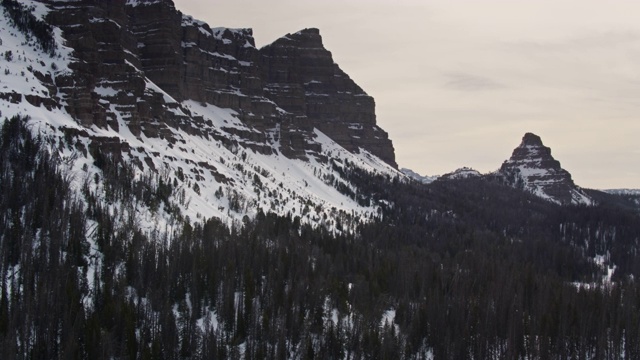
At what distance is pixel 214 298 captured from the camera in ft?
349

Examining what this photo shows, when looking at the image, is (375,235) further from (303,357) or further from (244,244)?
(303,357)

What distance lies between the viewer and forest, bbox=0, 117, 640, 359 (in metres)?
Result: 88.9

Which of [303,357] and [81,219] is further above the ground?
[81,219]

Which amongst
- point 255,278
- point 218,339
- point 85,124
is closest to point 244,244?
point 255,278

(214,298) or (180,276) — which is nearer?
(214,298)

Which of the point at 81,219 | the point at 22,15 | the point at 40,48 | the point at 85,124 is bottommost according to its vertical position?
the point at 81,219

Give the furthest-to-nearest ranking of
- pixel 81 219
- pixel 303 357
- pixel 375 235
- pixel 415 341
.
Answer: pixel 375 235
pixel 415 341
pixel 81 219
pixel 303 357

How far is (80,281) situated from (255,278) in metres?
32.0

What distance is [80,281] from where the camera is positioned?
314 feet

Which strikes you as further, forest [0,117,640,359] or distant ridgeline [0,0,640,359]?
distant ridgeline [0,0,640,359]

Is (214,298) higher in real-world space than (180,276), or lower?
lower

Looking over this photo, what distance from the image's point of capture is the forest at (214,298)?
88875mm

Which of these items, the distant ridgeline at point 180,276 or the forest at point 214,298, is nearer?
the forest at point 214,298

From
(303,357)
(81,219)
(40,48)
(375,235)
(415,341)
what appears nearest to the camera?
(303,357)
